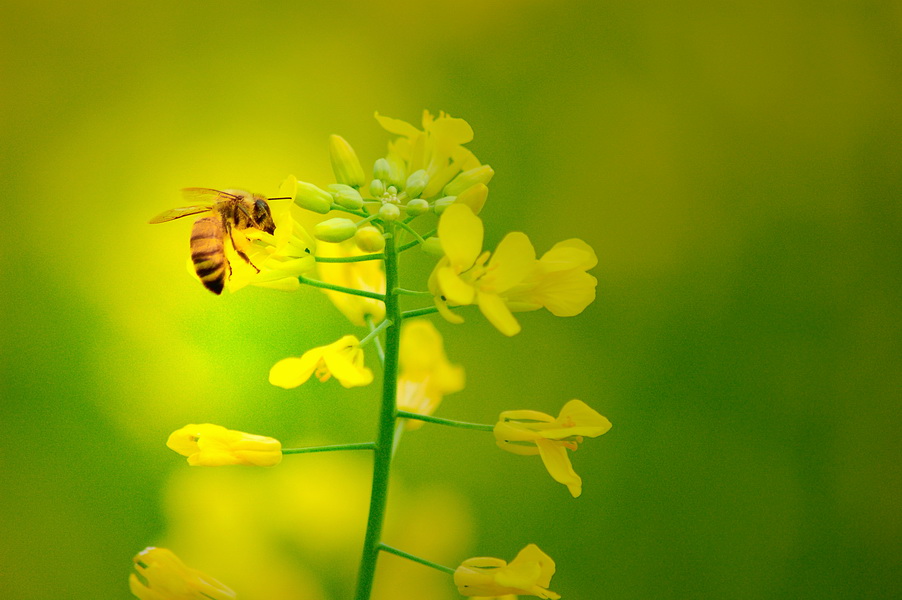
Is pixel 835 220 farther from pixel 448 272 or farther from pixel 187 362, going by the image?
pixel 187 362

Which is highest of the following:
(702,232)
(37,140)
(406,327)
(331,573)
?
(37,140)

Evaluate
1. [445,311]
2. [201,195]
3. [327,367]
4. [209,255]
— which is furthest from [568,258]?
[201,195]

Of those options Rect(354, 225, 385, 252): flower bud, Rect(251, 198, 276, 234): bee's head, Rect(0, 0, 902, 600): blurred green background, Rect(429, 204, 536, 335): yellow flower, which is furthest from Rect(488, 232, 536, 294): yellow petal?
Rect(0, 0, 902, 600): blurred green background

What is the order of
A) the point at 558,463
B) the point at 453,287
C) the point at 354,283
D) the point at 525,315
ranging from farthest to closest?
the point at 525,315, the point at 354,283, the point at 558,463, the point at 453,287

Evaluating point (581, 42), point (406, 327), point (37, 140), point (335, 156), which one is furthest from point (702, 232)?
point (37, 140)

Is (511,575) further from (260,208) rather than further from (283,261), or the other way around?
(260,208)

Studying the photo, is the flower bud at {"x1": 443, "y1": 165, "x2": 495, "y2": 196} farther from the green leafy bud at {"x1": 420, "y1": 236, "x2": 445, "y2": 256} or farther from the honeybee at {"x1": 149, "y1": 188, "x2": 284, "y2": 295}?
the honeybee at {"x1": 149, "y1": 188, "x2": 284, "y2": 295}

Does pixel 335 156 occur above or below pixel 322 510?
above
